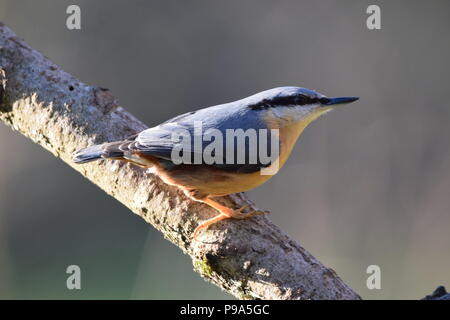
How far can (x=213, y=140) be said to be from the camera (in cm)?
228

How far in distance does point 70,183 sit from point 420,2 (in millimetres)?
3962

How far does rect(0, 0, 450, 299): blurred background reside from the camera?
4.83 metres

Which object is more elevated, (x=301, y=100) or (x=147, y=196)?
(x=301, y=100)

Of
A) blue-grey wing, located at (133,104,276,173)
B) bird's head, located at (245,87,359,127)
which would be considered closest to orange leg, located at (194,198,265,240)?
blue-grey wing, located at (133,104,276,173)

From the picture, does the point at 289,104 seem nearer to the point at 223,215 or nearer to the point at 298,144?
the point at 223,215

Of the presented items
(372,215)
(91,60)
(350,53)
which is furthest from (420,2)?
(91,60)

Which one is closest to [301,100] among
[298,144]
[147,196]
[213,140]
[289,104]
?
[289,104]

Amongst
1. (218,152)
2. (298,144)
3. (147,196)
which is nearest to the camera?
(218,152)

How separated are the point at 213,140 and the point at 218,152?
0.05 m

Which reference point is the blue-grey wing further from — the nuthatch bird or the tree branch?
the tree branch

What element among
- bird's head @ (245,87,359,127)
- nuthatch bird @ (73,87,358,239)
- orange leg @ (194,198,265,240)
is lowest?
orange leg @ (194,198,265,240)

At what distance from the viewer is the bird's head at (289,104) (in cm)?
242

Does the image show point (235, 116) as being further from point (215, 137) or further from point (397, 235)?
point (397, 235)

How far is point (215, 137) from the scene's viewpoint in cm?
228
